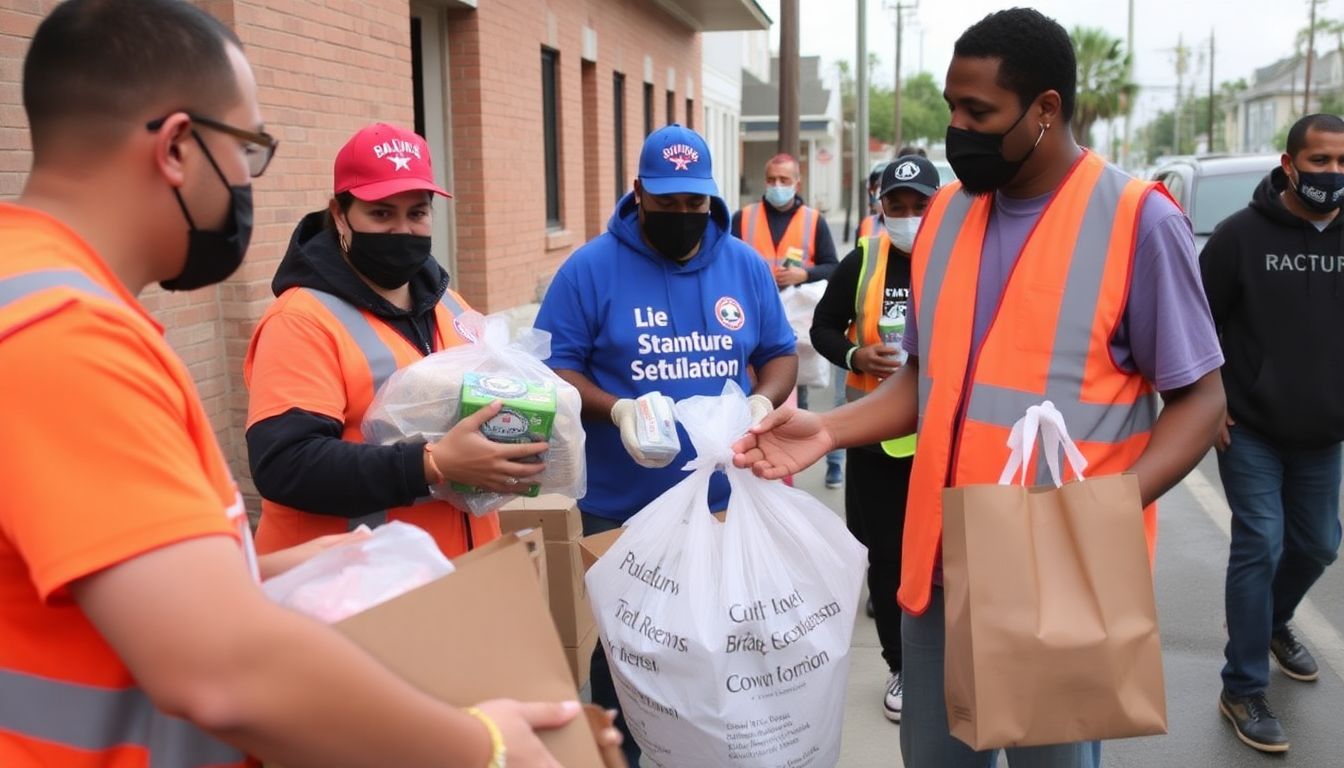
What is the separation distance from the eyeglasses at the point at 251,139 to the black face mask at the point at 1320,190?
3845 mm

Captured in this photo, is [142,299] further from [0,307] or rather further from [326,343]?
[0,307]

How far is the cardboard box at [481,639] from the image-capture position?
131 cm

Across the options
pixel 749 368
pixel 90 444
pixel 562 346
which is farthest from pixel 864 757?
pixel 90 444

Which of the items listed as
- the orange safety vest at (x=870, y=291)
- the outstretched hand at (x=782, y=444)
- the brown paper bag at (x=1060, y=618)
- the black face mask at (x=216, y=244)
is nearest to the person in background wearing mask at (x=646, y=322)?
the outstretched hand at (x=782, y=444)

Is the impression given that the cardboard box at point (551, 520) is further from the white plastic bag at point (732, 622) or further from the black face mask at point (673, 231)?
the white plastic bag at point (732, 622)

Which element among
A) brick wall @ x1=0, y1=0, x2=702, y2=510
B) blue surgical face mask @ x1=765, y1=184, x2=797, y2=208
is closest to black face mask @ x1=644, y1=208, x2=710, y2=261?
brick wall @ x1=0, y1=0, x2=702, y2=510

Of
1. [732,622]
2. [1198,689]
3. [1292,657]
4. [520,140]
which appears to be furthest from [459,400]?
[520,140]

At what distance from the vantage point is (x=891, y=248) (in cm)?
455

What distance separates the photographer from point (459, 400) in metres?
2.37

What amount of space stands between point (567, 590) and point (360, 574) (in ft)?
8.78

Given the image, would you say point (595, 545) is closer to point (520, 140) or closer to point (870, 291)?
point (870, 291)

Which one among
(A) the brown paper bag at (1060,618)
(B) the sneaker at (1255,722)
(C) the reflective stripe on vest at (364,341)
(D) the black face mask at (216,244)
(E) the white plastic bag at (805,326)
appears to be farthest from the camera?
(E) the white plastic bag at (805,326)

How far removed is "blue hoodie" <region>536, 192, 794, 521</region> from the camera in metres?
3.37

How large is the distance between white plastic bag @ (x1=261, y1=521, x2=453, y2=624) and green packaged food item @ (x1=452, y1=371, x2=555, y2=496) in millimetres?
796
